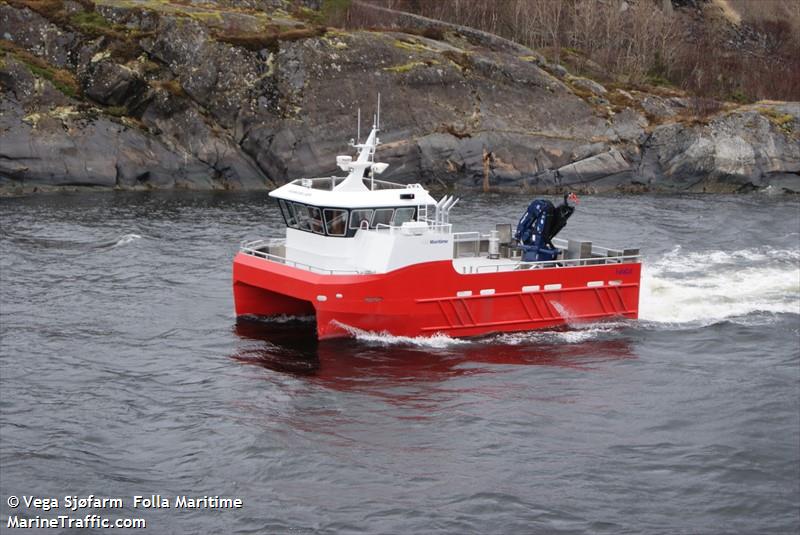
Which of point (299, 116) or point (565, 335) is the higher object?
point (299, 116)

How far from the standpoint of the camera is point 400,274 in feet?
100.0

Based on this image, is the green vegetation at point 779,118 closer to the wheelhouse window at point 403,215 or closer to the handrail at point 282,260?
the wheelhouse window at point 403,215

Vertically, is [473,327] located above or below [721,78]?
below

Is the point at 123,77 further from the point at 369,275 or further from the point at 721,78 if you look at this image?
the point at 721,78

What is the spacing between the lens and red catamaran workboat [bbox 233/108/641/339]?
30484mm

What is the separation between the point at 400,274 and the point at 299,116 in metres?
38.3

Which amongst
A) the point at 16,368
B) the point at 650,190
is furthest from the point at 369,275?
the point at 650,190

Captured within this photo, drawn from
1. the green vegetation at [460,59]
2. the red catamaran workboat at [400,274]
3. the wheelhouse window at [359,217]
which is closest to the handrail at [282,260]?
the red catamaran workboat at [400,274]

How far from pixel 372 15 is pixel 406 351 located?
195 feet

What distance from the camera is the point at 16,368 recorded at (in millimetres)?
27750

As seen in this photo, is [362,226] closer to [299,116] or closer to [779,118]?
[299,116]

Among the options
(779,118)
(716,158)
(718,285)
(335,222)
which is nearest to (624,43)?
(779,118)

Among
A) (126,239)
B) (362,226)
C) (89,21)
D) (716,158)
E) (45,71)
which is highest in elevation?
(89,21)

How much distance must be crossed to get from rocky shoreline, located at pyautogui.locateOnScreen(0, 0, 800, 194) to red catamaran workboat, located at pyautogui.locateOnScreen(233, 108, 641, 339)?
3151 centimetres
